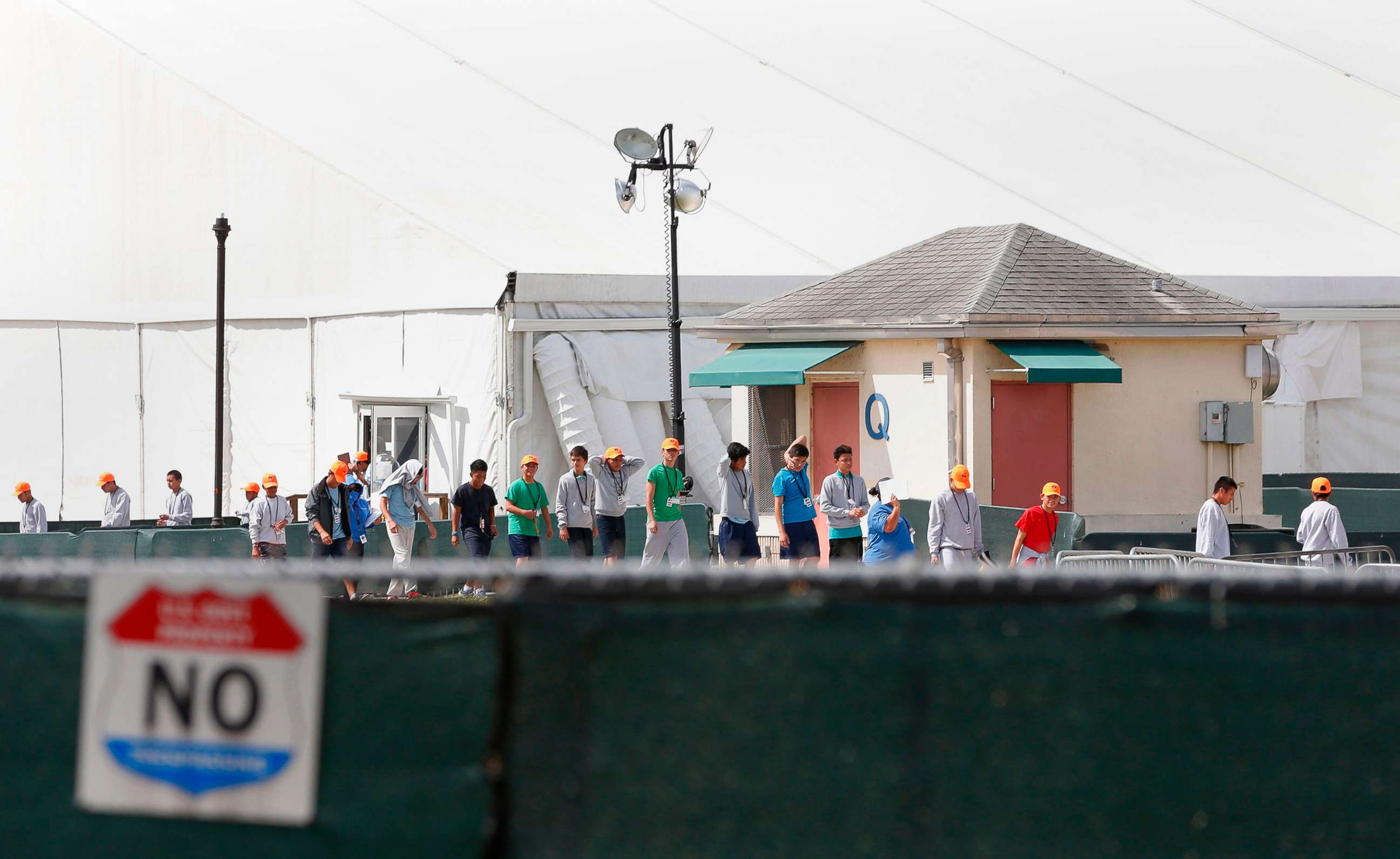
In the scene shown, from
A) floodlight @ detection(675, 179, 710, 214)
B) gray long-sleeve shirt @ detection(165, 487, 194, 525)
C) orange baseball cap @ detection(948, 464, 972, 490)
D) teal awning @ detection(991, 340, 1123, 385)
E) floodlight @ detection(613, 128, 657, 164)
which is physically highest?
floodlight @ detection(613, 128, 657, 164)

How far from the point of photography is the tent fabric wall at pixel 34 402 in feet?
87.1

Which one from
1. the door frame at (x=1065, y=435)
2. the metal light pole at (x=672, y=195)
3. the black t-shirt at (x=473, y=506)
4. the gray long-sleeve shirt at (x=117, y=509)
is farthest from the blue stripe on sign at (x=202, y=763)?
the gray long-sleeve shirt at (x=117, y=509)

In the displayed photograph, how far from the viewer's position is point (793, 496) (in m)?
14.5

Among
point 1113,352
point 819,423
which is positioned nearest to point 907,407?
point 819,423

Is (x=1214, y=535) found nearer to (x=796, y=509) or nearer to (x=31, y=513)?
(x=796, y=509)

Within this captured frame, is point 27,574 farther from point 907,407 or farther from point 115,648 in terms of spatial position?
point 907,407

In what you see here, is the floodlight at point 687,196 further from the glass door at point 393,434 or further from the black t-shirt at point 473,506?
the glass door at point 393,434

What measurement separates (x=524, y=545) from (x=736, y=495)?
7.69ft

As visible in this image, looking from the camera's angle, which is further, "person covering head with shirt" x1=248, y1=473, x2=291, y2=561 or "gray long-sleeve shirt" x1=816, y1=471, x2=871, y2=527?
"person covering head with shirt" x1=248, y1=473, x2=291, y2=561

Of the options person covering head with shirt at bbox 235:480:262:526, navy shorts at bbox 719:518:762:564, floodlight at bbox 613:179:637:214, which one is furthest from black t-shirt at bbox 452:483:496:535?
floodlight at bbox 613:179:637:214

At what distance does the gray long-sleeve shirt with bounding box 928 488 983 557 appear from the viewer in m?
12.8

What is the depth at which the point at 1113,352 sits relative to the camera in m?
18.2

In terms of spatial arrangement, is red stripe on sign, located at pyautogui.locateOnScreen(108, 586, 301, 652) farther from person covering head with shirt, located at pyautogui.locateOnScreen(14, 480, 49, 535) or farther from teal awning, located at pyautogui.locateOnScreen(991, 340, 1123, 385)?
person covering head with shirt, located at pyautogui.locateOnScreen(14, 480, 49, 535)

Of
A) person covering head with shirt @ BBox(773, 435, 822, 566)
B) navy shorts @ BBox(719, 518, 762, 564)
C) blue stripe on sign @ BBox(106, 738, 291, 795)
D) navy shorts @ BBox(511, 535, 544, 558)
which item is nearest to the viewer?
blue stripe on sign @ BBox(106, 738, 291, 795)
